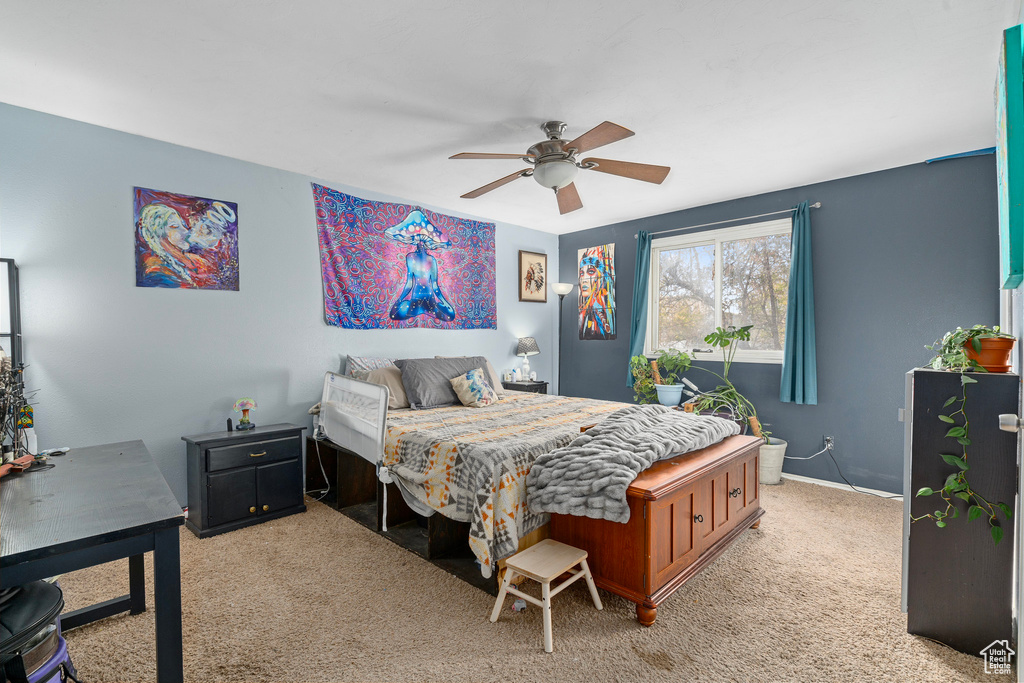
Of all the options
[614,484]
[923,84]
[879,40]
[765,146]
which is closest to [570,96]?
[879,40]

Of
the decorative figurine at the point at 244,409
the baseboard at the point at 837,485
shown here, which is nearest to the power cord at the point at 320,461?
the decorative figurine at the point at 244,409

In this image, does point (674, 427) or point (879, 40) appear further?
point (674, 427)

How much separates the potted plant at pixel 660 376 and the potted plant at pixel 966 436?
2.66 m

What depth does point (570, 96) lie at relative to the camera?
8.08 ft

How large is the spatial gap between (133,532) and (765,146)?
12.2ft

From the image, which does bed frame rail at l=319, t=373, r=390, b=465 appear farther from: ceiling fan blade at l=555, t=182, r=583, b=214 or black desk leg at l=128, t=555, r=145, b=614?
ceiling fan blade at l=555, t=182, r=583, b=214

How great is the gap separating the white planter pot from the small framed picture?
285 centimetres

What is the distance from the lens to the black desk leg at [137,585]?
202cm

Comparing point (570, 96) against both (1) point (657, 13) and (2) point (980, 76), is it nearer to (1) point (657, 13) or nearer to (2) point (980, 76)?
(1) point (657, 13)

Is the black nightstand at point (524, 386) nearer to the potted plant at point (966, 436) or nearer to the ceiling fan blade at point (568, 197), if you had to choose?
the ceiling fan blade at point (568, 197)

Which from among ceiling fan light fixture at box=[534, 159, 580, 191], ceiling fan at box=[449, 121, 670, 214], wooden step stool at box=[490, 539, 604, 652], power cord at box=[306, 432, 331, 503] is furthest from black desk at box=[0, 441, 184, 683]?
ceiling fan light fixture at box=[534, 159, 580, 191]

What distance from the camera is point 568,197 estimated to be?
3039mm

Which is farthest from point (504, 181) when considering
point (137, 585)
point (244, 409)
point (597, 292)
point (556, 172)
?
point (597, 292)

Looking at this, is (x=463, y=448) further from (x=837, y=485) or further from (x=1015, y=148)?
(x=837, y=485)
